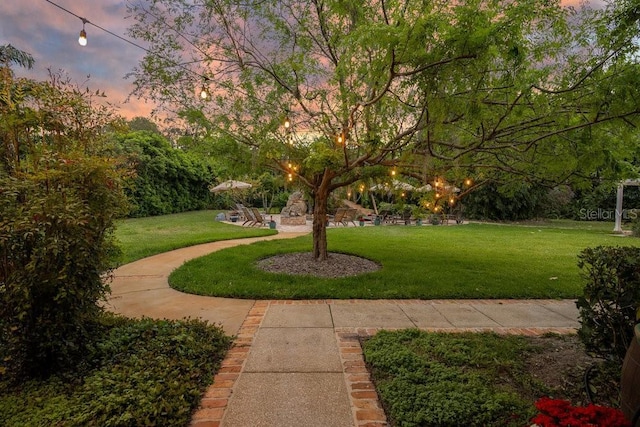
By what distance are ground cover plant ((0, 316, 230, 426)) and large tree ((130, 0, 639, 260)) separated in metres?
3.15

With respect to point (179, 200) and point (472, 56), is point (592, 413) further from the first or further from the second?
point (179, 200)

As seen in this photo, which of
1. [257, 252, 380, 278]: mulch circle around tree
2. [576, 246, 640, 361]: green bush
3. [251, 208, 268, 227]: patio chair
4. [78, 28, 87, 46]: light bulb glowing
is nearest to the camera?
[576, 246, 640, 361]: green bush

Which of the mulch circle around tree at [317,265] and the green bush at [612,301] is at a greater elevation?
the green bush at [612,301]

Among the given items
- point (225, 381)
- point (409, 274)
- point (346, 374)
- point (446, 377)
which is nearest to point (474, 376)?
point (446, 377)

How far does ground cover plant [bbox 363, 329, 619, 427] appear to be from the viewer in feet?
6.85

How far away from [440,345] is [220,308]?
8.79 ft

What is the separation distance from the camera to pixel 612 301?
2.31 metres

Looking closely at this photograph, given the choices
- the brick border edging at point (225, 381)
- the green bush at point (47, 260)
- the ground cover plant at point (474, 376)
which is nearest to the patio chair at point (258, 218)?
the brick border edging at point (225, 381)

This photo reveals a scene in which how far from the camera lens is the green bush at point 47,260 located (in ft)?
7.74

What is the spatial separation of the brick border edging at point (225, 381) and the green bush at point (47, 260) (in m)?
1.19

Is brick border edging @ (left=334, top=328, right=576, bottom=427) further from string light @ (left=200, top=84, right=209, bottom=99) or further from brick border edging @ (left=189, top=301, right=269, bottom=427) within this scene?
string light @ (left=200, top=84, right=209, bottom=99)

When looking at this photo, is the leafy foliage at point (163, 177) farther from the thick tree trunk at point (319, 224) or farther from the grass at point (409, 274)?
the thick tree trunk at point (319, 224)

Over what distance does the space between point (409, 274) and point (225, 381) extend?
4167mm

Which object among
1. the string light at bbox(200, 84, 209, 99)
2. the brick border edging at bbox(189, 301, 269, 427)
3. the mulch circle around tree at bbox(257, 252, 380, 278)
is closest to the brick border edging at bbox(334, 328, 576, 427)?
the brick border edging at bbox(189, 301, 269, 427)
